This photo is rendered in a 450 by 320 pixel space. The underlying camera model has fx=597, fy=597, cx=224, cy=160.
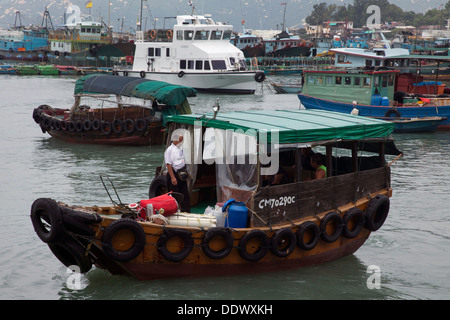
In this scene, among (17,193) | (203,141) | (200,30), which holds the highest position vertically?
(200,30)

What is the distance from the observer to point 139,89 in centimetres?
2409

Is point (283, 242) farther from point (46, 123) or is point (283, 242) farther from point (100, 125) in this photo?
point (46, 123)

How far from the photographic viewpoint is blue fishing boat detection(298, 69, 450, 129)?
2772 centimetres

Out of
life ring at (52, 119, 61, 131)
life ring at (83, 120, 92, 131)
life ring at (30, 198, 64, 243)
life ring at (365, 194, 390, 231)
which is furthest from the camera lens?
life ring at (52, 119, 61, 131)

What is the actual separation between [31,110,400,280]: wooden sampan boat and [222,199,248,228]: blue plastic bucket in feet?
0.15

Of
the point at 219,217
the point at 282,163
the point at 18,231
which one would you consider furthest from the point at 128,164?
the point at 219,217

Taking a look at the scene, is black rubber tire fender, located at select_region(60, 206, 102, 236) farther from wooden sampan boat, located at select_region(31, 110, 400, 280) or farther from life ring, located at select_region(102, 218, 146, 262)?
life ring, located at select_region(102, 218, 146, 262)

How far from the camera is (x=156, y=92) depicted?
23.6 m

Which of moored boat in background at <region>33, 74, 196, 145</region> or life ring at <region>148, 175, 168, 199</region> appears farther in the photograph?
moored boat in background at <region>33, 74, 196, 145</region>

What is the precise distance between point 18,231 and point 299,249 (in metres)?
6.42

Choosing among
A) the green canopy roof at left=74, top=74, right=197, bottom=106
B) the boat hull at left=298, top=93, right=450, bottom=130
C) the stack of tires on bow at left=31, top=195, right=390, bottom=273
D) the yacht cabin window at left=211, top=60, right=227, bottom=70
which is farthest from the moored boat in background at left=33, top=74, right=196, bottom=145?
the yacht cabin window at left=211, top=60, right=227, bottom=70

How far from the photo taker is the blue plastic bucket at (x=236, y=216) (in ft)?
31.5

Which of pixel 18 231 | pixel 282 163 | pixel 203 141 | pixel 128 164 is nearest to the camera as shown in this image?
pixel 203 141
